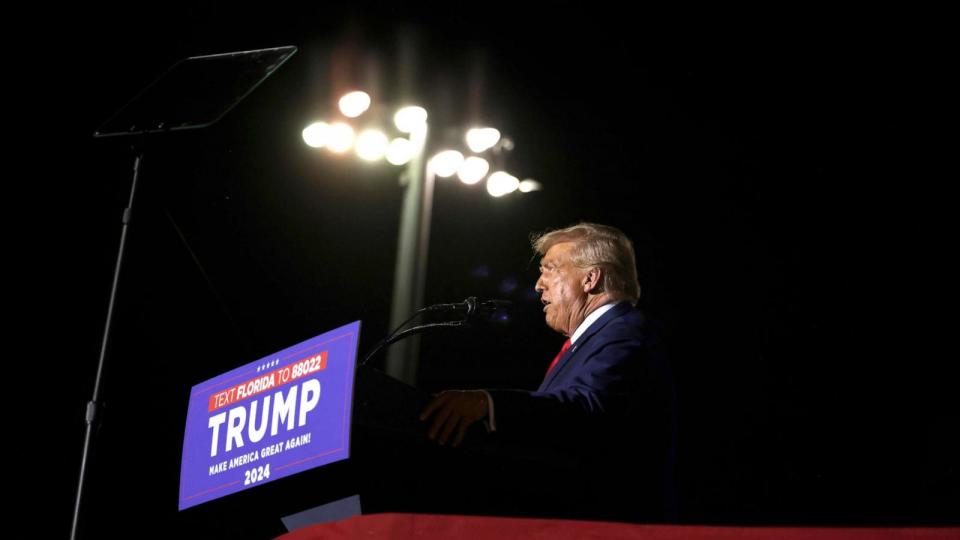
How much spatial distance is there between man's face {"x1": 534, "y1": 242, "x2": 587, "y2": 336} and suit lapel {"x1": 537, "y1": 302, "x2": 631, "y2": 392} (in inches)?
12.3

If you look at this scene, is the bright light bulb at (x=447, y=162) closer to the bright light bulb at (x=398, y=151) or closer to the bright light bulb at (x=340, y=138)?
the bright light bulb at (x=398, y=151)

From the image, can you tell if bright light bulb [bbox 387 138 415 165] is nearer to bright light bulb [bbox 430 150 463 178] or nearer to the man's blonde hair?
bright light bulb [bbox 430 150 463 178]

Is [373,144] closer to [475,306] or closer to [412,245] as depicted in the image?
[412,245]

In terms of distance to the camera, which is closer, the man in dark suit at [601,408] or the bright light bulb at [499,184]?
the man in dark suit at [601,408]

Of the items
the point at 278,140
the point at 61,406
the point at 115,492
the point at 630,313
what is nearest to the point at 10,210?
the point at 61,406

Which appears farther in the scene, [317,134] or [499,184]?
[499,184]

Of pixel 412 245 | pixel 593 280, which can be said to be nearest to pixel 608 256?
pixel 593 280

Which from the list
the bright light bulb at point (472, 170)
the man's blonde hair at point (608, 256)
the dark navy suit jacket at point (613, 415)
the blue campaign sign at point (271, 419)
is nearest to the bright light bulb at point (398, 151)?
the bright light bulb at point (472, 170)

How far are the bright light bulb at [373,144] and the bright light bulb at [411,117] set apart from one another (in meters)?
0.21

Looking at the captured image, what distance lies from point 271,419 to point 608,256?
1.42 m

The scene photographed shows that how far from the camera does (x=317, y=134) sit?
249 inches

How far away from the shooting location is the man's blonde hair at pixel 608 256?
10.6ft

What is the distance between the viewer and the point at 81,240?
18.0 feet

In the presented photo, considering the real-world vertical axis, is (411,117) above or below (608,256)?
above
